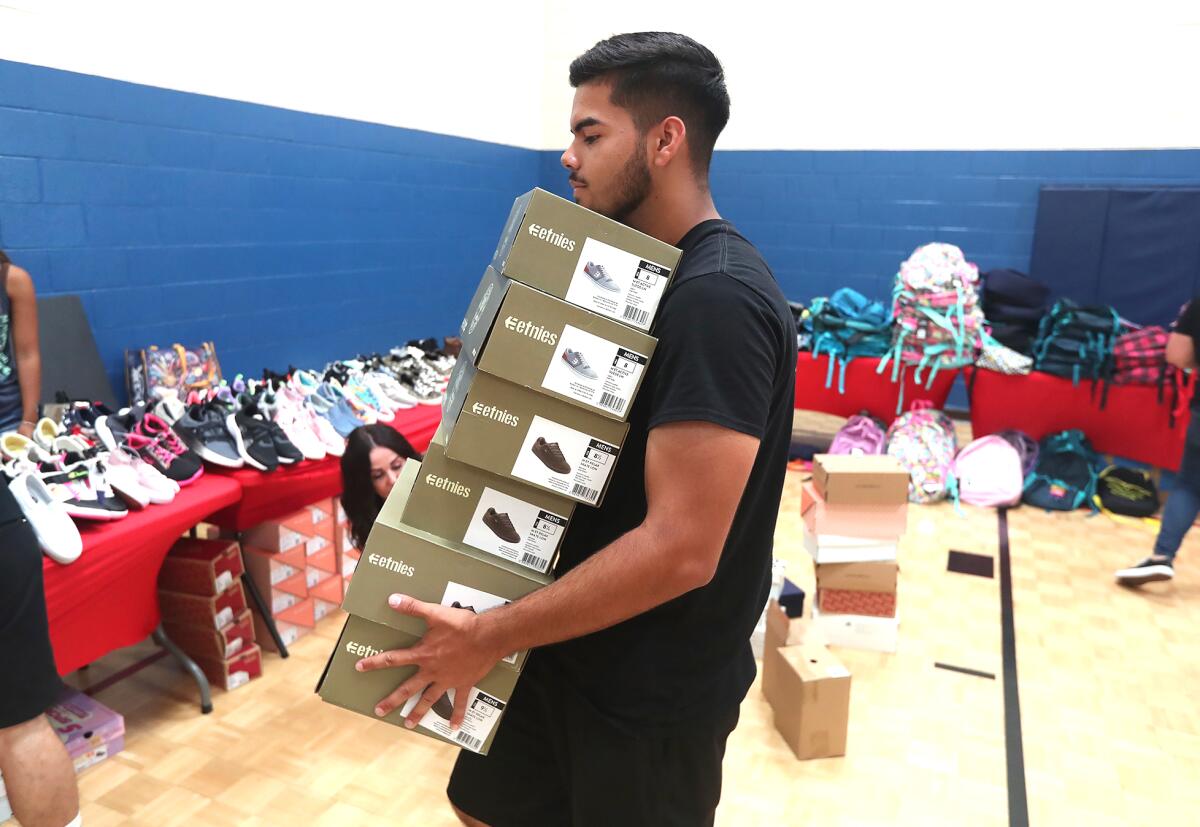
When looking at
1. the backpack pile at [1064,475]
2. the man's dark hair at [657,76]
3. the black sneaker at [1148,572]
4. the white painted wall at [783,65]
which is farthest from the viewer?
the backpack pile at [1064,475]

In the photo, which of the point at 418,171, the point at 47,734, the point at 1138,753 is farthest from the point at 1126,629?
the point at 418,171

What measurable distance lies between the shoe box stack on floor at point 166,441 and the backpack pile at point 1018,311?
3736 millimetres

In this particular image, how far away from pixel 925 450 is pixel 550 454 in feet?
14.6

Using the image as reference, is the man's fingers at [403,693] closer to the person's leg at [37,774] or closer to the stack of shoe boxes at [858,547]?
the person's leg at [37,774]

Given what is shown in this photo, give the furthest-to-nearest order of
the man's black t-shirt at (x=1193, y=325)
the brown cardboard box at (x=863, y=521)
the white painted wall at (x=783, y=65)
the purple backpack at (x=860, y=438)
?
the purple backpack at (x=860, y=438), the white painted wall at (x=783, y=65), the man's black t-shirt at (x=1193, y=325), the brown cardboard box at (x=863, y=521)

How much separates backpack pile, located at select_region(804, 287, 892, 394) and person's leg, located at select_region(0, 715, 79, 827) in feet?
15.4

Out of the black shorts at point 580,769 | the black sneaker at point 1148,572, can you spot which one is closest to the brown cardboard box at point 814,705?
the black shorts at point 580,769

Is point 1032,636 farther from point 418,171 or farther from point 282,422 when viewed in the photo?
point 418,171

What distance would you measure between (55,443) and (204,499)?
1.51ft

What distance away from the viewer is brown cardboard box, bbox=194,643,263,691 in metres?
2.90

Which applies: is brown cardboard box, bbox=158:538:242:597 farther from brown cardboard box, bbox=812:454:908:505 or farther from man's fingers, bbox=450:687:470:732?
brown cardboard box, bbox=812:454:908:505

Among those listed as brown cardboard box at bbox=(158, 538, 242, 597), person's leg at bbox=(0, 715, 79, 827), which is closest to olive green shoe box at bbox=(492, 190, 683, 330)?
person's leg at bbox=(0, 715, 79, 827)

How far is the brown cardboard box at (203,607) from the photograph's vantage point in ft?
9.30

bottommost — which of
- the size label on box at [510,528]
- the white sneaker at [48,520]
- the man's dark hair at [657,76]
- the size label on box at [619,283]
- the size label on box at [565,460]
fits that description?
the white sneaker at [48,520]
